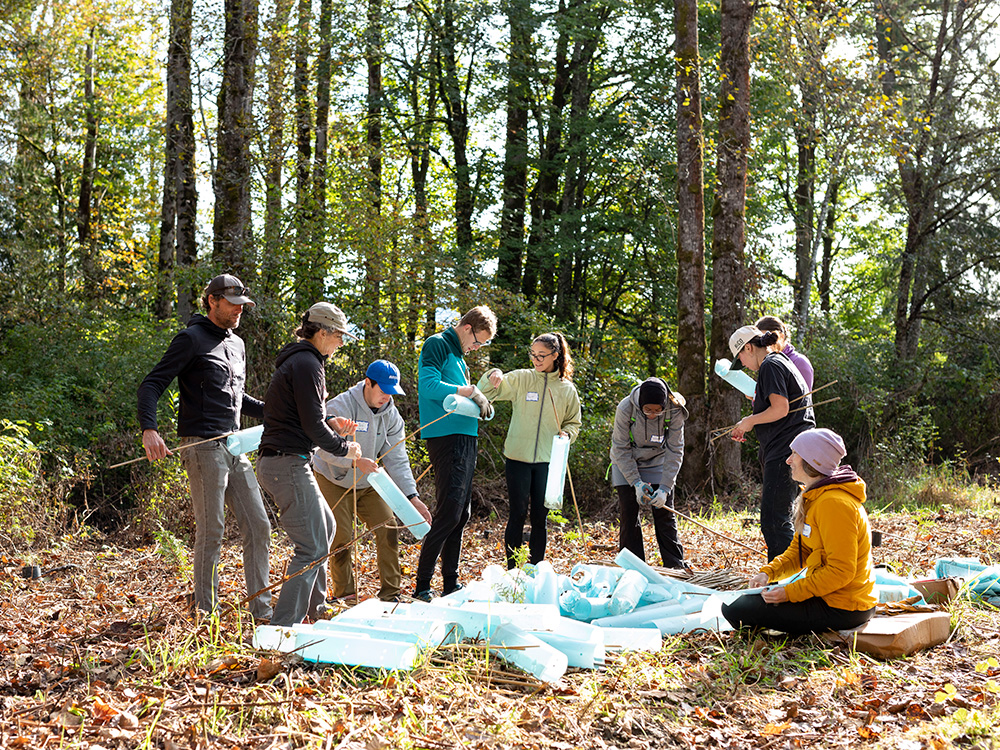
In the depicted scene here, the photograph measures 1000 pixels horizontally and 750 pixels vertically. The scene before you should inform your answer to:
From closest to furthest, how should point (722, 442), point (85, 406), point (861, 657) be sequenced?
point (861, 657)
point (85, 406)
point (722, 442)

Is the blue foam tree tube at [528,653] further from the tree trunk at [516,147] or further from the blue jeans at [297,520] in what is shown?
the tree trunk at [516,147]

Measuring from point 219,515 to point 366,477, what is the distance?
0.89 m

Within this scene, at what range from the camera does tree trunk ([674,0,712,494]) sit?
386 inches

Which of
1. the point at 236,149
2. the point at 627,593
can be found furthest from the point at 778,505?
the point at 236,149

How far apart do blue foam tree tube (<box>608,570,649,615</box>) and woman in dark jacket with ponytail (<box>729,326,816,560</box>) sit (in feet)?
2.71

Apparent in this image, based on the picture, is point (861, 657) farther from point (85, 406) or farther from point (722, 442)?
point (85, 406)

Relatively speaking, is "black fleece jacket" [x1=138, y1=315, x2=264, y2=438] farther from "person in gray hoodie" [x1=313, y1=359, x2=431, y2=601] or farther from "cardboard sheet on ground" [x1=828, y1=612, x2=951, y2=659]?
"cardboard sheet on ground" [x1=828, y1=612, x2=951, y2=659]

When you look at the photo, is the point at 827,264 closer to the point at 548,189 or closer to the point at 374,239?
the point at 548,189

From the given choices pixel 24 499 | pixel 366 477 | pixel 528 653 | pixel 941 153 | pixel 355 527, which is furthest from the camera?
pixel 941 153

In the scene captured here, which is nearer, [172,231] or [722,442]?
[722,442]

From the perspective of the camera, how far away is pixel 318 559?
163 inches

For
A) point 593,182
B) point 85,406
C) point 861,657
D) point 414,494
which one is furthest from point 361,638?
point 593,182

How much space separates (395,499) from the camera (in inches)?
188

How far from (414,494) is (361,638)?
152 cm
